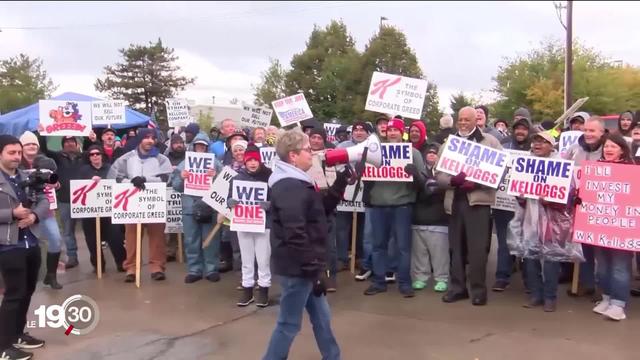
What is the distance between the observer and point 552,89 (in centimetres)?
3612

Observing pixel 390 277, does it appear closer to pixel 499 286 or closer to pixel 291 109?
pixel 499 286

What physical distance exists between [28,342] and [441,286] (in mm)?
4527

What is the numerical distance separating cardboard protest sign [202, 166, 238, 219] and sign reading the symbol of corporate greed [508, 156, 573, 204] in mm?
3373

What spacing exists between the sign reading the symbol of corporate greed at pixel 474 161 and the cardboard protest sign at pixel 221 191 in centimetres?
266

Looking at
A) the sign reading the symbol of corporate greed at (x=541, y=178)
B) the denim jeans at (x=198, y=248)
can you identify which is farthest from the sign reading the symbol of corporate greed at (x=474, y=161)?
the denim jeans at (x=198, y=248)

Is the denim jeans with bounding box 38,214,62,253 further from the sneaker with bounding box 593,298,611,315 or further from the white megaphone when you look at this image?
the sneaker with bounding box 593,298,611,315

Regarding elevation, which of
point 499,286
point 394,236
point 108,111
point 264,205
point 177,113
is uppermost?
point 177,113

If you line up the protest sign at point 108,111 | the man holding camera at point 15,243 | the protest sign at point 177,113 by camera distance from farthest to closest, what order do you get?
1. the protest sign at point 177,113
2. the protest sign at point 108,111
3. the man holding camera at point 15,243

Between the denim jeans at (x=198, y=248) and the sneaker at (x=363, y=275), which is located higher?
the denim jeans at (x=198, y=248)

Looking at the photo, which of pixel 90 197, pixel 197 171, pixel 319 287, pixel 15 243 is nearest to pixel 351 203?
pixel 197 171

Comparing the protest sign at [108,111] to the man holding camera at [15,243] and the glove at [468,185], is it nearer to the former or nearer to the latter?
the man holding camera at [15,243]

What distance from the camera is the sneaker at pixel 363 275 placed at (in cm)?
804

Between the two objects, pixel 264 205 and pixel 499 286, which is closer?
pixel 264 205

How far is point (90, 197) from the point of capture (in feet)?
27.4
